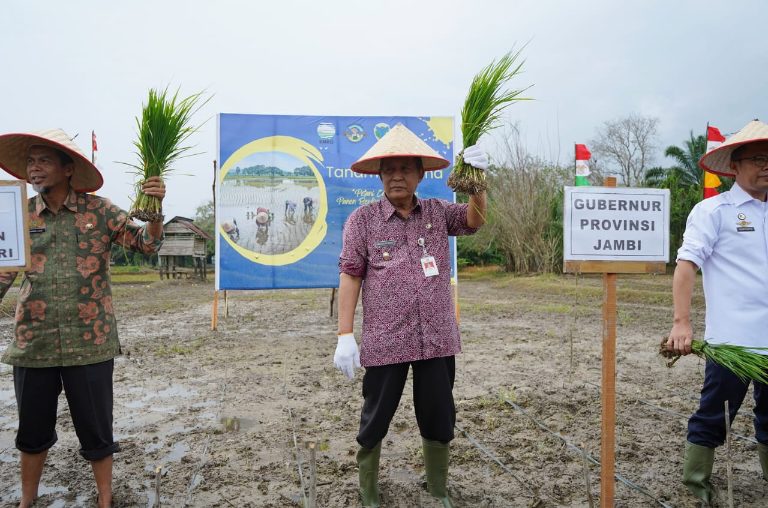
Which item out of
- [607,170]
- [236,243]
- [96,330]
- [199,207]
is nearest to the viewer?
[96,330]

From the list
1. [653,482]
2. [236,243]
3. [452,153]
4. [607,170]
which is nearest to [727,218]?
[653,482]

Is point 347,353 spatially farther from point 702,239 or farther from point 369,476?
point 702,239

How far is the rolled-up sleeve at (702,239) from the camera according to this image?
7.89ft

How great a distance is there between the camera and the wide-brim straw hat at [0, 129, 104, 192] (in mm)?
2275

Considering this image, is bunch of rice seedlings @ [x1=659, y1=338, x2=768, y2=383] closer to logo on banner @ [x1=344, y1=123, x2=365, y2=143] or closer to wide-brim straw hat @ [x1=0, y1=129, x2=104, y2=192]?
wide-brim straw hat @ [x1=0, y1=129, x2=104, y2=192]

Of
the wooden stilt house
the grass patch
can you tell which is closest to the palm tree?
the wooden stilt house

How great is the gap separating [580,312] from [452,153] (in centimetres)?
396

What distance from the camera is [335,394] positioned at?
4402mm

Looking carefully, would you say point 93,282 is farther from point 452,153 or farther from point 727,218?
point 452,153

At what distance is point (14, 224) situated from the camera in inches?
83.3

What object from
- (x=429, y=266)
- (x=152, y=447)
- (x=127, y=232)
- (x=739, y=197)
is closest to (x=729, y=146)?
(x=739, y=197)

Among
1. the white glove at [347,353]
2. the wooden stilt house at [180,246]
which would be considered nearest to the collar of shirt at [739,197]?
the white glove at [347,353]

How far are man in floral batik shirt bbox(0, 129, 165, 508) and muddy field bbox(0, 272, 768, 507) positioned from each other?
0.46 meters

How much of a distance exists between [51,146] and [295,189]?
5060 millimetres
